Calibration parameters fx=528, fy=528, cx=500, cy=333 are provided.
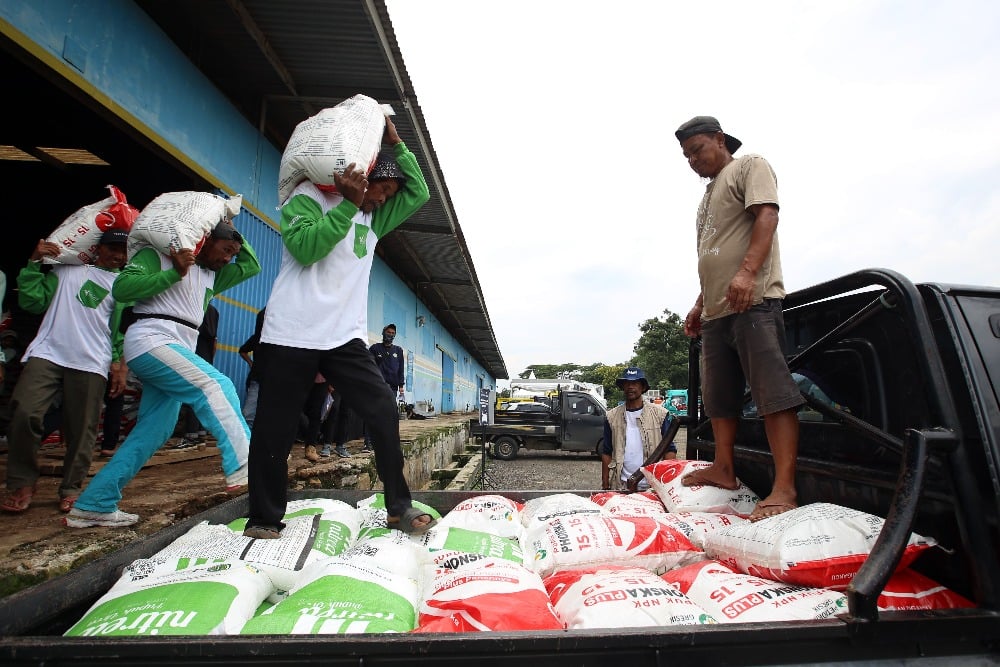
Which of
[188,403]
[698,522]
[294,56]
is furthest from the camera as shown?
[294,56]

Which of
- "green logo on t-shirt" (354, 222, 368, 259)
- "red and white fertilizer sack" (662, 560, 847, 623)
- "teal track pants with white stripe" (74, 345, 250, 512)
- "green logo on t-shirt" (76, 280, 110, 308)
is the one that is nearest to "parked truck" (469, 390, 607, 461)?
"green logo on t-shirt" (76, 280, 110, 308)

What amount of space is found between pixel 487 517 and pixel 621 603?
91 centimetres

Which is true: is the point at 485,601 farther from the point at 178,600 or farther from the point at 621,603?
the point at 178,600

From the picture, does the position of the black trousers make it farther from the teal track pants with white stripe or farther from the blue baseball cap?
the blue baseball cap

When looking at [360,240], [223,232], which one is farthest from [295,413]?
[223,232]

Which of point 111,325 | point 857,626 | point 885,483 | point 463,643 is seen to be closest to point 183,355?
point 111,325

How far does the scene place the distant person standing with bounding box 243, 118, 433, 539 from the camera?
2008 millimetres

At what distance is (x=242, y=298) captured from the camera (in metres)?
6.87

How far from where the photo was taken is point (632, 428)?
4781mm

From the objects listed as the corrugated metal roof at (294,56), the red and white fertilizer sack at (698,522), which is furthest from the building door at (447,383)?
the red and white fertilizer sack at (698,522)

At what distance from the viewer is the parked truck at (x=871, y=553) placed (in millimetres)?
894

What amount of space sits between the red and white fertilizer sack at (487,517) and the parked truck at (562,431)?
1050 cm

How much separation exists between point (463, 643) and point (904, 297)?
4.54 ft

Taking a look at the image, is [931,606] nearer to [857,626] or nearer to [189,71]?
[857,626]
